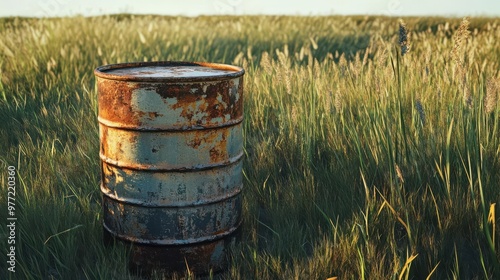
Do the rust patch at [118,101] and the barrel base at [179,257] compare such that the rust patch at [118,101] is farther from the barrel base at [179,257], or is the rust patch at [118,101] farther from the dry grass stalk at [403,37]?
the dry grass stalk at [403,37]

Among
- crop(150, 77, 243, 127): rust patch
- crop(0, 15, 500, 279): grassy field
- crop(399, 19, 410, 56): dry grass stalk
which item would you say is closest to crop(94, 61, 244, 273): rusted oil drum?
crop(150, 77, 243, 127): rust patch

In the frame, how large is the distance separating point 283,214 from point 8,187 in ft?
4.64

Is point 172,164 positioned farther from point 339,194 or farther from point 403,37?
point 403,37

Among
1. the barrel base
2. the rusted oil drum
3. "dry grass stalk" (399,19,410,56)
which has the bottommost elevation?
the barrel base

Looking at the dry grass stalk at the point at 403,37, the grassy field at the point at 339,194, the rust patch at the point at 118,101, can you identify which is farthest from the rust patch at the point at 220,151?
the dry grass stalk at the point at 403,37

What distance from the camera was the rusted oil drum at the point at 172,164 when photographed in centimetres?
234

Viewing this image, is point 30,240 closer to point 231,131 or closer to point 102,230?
point 102,230

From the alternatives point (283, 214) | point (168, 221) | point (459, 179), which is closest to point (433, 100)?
point (459, 179)

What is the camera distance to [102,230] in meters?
2.87

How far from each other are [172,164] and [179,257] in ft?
1.38

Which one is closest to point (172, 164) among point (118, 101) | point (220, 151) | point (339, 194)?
point (220, 151)

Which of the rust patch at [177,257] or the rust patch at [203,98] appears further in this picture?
the rust patch at [177,257]

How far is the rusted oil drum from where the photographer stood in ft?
7.67

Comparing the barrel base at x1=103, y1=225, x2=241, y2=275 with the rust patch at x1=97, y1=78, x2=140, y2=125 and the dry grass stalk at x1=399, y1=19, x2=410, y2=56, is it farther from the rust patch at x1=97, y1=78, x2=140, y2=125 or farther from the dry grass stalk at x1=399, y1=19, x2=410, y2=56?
the dry grass stalk at x1=399, y1=19, x2=410, y2=56
